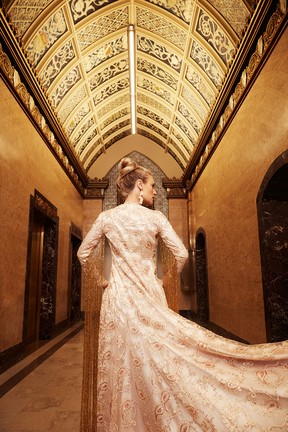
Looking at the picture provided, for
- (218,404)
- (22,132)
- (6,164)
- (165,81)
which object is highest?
(165,81)

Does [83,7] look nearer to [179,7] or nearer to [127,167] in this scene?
[179,7]

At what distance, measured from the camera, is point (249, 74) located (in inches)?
199

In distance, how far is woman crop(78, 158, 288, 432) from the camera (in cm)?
134

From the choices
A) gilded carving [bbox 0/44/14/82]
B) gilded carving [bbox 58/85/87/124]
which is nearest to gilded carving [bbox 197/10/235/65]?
gilded carving [bbox 58/85/87/124]

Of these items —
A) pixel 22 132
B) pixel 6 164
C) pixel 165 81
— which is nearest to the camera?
pixel 6 164

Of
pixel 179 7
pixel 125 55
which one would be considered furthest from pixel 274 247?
pixel 125 55

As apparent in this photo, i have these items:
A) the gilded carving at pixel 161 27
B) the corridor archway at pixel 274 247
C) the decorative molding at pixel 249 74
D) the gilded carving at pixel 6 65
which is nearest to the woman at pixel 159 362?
the corridor archway at pixel 274 247

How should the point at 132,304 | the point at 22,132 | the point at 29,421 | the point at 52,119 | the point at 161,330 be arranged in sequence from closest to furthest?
the point at 161,330 < the point at 132,304 < the point at 29,421 < the point at 22,132 < the point at 52,119

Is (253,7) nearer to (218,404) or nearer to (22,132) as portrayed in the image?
(22,132)

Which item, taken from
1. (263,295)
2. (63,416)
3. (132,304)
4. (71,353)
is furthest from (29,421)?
(263,295)

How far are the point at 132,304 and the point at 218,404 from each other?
659mm

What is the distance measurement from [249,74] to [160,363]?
15.9 feet

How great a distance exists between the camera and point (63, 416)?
2840mm

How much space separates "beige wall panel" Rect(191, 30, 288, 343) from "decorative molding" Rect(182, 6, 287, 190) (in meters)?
0.13
